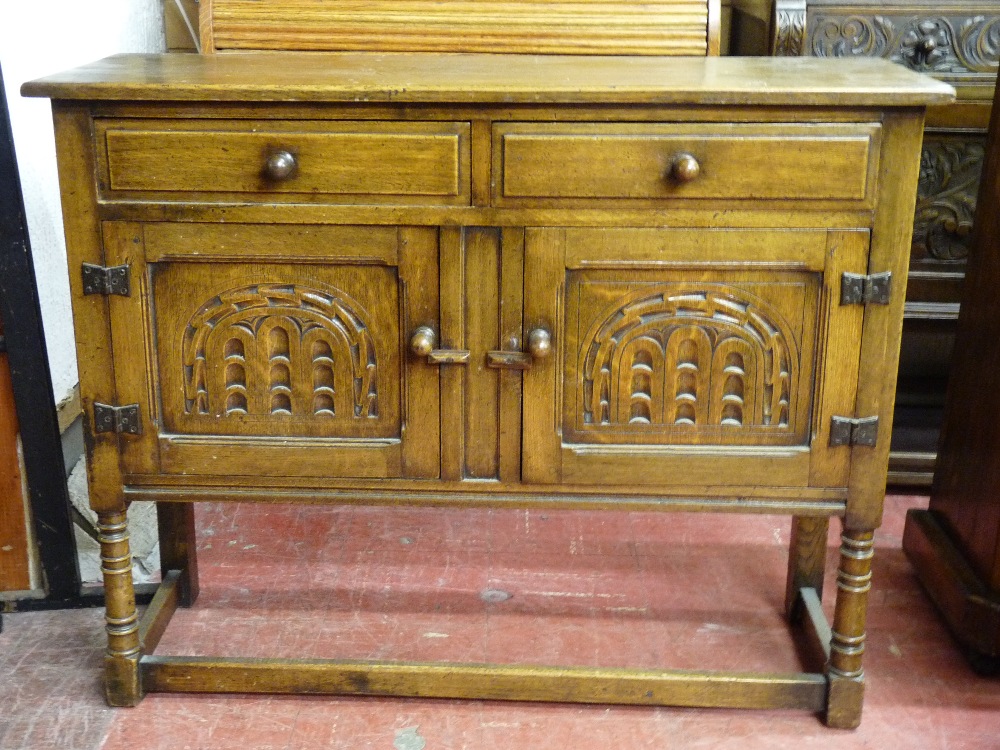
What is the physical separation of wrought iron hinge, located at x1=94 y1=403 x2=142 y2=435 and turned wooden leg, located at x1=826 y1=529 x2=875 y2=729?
1225 mm

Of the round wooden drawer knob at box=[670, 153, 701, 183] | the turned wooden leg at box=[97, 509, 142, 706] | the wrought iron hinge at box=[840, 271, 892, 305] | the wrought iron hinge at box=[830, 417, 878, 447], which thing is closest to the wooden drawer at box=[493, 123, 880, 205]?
the round wooden drawer knob at box=[670, 153, 701, 183]

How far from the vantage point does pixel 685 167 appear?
5.89 feet

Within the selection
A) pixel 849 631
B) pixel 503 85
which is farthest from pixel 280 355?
pixel 849 631

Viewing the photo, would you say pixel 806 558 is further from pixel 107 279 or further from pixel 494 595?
pixel 107 279

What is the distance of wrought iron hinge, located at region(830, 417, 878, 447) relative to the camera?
6.35ft

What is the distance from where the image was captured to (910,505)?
301cm

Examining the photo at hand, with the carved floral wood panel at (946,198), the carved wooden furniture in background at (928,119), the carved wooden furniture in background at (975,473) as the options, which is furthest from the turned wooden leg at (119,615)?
the carved floral wood panel at (946,198)

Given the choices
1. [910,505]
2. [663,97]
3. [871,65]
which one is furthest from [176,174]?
[910,505]

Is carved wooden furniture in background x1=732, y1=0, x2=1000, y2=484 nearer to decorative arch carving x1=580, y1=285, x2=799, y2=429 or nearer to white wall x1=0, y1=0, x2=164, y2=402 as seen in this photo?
decorative arch carving x1=580, y1=285, x2=799, y2=429

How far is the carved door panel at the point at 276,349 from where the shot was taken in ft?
6.22

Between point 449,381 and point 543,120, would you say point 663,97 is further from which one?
point 449,381

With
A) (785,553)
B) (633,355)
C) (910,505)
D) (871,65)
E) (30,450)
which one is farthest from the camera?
(910,505)

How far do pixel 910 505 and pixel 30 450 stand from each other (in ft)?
6.91

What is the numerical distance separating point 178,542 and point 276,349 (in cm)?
68
